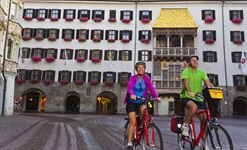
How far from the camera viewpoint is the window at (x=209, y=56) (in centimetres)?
3434

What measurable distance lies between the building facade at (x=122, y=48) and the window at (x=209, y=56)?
134 mm

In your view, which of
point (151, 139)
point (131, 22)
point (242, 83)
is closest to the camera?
point (151, 139)

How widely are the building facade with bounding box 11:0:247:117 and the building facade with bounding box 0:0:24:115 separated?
36.7ft

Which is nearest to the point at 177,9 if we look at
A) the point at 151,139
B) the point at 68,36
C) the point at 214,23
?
the point at 214,23

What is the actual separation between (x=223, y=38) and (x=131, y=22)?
13591 millimetres

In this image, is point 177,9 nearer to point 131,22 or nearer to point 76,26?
point 131,22

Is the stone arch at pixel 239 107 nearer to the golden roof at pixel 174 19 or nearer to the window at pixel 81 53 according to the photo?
the golden roof at pixel 174 19

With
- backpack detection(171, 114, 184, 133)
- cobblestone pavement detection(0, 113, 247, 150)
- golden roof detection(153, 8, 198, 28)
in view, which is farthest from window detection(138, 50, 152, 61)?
backpack detection(171, 114, 184, 133)

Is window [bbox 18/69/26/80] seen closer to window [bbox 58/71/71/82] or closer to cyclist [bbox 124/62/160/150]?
window [bbox 58/71/71/82]

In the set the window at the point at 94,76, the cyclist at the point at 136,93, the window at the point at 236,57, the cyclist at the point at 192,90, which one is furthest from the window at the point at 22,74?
the cyclist at the point at 192,90

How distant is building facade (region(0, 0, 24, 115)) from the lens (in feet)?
67.1

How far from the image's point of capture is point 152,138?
459cm

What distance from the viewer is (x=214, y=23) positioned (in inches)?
1401

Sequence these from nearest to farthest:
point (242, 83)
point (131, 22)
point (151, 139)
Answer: point (151, 139)
point (242, 83)
point (131, 22)
